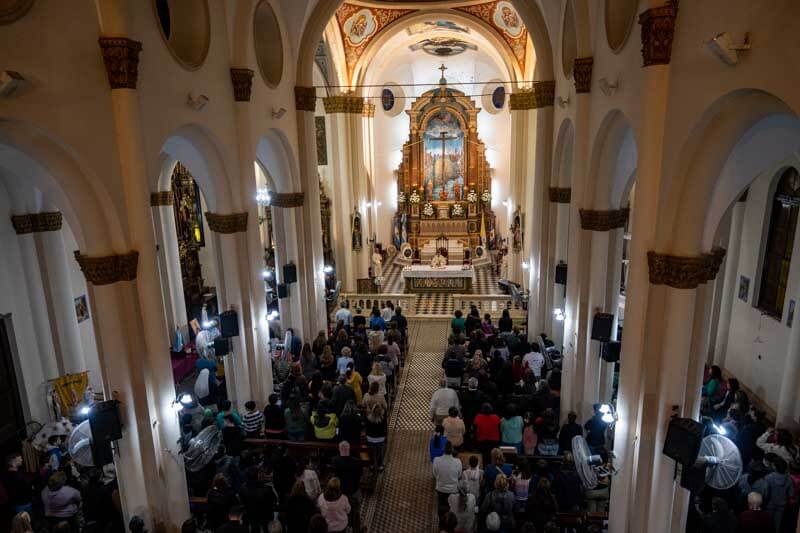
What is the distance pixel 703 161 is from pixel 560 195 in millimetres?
7198

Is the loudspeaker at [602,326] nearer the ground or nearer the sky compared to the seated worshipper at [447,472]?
nearer the sky

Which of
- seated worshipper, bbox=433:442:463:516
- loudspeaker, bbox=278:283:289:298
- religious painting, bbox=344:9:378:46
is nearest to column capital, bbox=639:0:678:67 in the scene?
seated worshipper, bbox=433:442:463:516

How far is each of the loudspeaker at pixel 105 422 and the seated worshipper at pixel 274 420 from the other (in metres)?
2.68

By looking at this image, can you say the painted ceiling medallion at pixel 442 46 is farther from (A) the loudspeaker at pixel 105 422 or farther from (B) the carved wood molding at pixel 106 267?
(A) the loudspeaker at pixel 105 422

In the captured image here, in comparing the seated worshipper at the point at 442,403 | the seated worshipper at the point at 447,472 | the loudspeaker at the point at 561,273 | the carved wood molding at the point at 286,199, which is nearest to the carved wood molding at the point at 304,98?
the carved wood molding at the point at 286,199

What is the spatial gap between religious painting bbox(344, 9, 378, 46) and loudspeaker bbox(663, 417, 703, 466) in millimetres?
17309

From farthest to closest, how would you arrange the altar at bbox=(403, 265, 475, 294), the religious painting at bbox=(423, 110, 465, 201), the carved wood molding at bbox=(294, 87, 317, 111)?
the religious painting at bbox=(423, 110, 465, 201)
the altar at bbox=(403, 265, 475, 294)
the carved wood molding at bbox=(294, 87, 317, 111)

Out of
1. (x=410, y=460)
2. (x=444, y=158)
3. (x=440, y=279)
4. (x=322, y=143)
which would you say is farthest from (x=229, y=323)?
(x=444, y=158)

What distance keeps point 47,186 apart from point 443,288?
15.7 m

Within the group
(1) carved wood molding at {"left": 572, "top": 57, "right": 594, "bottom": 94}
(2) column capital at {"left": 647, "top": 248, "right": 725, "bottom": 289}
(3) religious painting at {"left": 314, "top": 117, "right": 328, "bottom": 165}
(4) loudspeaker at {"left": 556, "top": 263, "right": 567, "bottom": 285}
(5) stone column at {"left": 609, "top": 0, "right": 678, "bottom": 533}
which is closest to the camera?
(5) stone column at {"left": 609, "top": 0, "right": 678, "bottom": 533}

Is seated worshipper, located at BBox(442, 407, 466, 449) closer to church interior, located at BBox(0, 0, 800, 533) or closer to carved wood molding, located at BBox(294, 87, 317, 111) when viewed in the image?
church interior, located at BBox(0, 0, 800, 533)

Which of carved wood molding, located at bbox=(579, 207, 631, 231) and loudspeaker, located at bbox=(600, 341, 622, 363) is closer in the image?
loudspeaker, located at bbox=(600, 341, 622, 363)

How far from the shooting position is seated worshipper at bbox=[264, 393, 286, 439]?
9.05 meters

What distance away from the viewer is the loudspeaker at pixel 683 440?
5.93 metres
